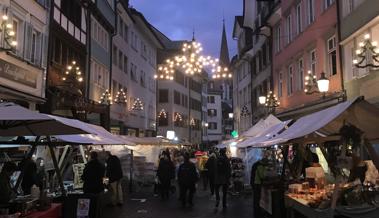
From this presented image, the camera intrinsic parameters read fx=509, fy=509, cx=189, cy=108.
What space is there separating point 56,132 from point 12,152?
366 inches

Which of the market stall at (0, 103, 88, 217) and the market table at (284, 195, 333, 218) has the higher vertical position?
the market stall at (0, 103, 88, 217)

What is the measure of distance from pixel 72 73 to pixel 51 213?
53.6ft

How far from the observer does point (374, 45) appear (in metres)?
13.8

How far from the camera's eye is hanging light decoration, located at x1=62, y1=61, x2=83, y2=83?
978 inches

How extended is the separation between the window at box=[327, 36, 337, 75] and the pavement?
6.27 m

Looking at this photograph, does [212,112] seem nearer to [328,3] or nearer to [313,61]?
[313,61]

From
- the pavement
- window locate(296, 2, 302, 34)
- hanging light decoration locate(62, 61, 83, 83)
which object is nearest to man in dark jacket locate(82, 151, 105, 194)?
the pavement

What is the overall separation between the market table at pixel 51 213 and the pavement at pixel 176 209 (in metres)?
4.45

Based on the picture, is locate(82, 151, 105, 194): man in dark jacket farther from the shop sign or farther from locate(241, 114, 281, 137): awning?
locate(241, 114, 281, 137): awning

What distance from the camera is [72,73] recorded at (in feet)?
83.8

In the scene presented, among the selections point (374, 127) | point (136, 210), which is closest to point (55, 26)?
point (136, 210)

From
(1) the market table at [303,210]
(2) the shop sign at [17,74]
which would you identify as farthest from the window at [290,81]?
(1) the market table at [303,210]

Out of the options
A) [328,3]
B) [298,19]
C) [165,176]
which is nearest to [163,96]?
[298,19]

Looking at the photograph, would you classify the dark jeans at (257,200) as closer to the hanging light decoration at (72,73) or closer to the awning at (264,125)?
the awning at (264,125)
